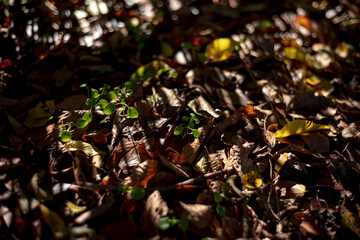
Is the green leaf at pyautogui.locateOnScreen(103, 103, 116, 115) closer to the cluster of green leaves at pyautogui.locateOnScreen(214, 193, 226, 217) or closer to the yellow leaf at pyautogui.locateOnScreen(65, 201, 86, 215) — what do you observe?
the yellow leaf at pyautogui.locateOnScreen(65, 201, 86, 215)

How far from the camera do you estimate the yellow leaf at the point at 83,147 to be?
138 cm

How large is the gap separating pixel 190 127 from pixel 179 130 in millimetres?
86

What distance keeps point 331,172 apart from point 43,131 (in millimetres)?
1743

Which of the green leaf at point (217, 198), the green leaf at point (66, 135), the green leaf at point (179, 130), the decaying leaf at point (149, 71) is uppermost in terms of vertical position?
the decaying leaf at point (149, 71)

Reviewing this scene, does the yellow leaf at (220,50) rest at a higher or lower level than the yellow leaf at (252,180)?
higher

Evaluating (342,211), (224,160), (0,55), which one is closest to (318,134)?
(342,211)

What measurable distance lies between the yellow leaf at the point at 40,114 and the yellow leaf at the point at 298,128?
1.46 metres

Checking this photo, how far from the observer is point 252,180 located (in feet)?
4.33

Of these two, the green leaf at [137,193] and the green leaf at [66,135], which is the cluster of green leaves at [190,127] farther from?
the green leaf at [66,135]

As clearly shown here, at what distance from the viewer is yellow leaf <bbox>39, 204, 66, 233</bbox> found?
1080mm

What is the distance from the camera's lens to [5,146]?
1.43 m

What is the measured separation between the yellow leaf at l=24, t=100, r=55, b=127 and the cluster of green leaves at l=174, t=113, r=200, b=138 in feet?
2.77

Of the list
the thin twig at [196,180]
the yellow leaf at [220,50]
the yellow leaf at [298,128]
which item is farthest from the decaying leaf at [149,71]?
the yellow leaf at [298,128]

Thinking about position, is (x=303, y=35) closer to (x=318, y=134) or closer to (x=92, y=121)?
(x=318, y=134)
